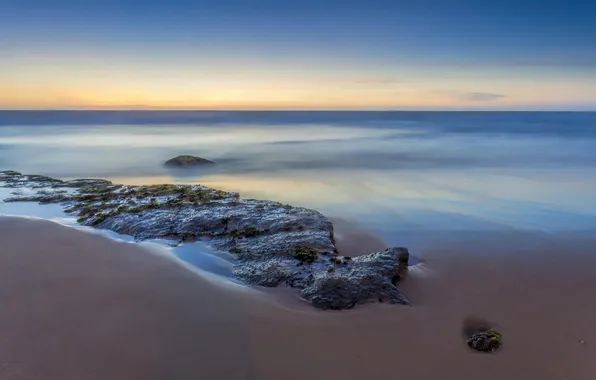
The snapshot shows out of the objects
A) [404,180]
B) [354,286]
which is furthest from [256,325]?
[404,180]

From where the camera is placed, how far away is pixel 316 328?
3811 millimetres

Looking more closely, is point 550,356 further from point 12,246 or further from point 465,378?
point 12,246

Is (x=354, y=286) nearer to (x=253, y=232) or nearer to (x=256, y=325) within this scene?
(x=256, y=325)

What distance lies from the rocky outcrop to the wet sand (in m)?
0.28

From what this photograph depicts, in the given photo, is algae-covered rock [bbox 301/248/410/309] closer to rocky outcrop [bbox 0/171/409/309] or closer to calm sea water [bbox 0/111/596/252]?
rocky outcrop [bbox 0/171/409/309]

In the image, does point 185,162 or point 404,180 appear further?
point 185,162

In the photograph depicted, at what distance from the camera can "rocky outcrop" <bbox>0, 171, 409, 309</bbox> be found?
14.5ft

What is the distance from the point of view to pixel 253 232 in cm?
603

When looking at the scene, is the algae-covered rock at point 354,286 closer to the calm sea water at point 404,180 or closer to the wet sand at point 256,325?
the wet sand at point 256,325

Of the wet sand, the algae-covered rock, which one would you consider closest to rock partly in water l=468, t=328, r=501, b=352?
the wet sand

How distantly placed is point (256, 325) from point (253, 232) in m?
2.28

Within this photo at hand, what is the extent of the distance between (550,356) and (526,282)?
162cm

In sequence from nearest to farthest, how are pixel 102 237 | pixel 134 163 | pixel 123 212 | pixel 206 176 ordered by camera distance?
pixel 102 237
pixel 123 212
pixel 206 176
pixel 134 163

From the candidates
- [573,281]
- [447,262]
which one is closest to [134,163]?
[447,262]
